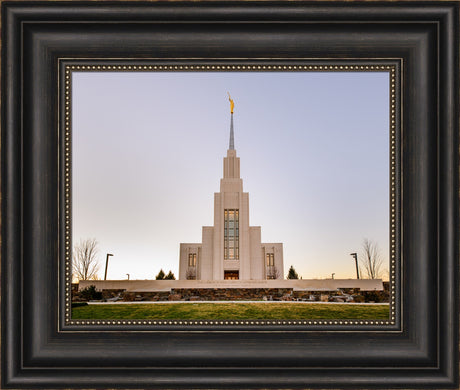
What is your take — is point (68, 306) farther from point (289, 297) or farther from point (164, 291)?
point (289, 297)

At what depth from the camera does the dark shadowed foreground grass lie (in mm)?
2537

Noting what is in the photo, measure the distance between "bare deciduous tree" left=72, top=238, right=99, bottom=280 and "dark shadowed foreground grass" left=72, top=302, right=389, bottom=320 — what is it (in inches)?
9.8

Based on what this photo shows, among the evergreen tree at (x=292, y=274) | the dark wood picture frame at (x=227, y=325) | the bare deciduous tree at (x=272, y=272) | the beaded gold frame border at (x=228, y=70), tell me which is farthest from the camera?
the bare deciduous tree at (x=272, y=272)

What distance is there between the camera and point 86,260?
2.81 meters

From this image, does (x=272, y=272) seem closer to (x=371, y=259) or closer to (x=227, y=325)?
(x=371, y=259)

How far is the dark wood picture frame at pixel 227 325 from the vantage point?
2.36 meters

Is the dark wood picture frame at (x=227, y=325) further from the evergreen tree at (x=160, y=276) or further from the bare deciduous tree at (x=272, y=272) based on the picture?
the bare deciduous tree at (x=272, y=272)

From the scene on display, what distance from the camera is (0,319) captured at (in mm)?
2391

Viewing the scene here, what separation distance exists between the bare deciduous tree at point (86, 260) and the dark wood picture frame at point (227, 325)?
17cm

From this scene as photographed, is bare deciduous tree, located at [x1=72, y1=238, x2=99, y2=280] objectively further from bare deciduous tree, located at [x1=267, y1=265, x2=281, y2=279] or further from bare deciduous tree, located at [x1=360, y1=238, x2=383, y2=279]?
bare deciduous tree, located at [x1=267, y1=265, x2=281, y2=279]

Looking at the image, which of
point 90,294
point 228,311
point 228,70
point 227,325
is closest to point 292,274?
point 228,311

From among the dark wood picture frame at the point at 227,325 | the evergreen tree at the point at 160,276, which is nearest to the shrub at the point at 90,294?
the dark wood picture frame at the point at 227,325

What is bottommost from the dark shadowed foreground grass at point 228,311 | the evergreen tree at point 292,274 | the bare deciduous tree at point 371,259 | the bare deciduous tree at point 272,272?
the bare deciduous tree at point 272,272

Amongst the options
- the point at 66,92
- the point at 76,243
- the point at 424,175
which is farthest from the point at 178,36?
the point at 424,175
